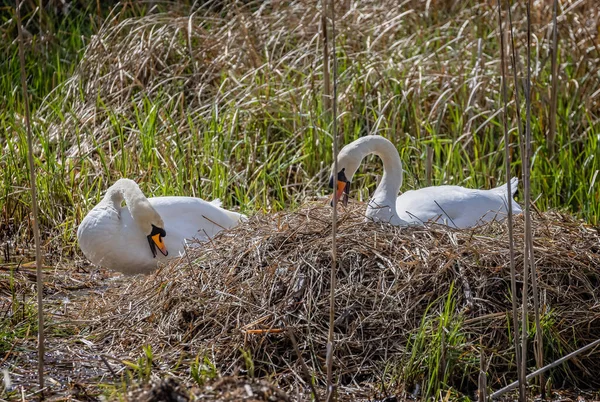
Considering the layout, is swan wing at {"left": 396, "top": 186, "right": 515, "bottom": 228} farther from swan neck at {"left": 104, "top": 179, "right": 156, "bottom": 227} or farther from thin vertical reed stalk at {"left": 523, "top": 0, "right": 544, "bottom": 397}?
thin vertical reed stalk at {"left": 523, "top": 0, "right": 544, "bottom": 397}

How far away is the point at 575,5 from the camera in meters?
7.59

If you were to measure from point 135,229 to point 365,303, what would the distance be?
1.90 meters

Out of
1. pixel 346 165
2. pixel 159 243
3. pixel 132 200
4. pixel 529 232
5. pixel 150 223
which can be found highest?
pixel 529 232

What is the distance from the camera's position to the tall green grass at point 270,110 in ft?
21.1

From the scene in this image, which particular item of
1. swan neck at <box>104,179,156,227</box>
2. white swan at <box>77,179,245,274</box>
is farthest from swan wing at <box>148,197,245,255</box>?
swan neck at <box>104,179,156,227</box>

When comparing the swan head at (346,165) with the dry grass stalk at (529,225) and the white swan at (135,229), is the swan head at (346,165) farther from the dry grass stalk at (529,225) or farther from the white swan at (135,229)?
the dry grass stalk at (529,225)

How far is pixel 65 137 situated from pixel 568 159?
12.2ft

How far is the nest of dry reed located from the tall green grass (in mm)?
1729

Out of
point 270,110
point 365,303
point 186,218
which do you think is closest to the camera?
point 365,303

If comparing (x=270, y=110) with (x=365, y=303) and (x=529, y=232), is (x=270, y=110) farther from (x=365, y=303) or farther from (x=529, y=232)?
(x=529, y=232)

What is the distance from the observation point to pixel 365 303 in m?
4.00

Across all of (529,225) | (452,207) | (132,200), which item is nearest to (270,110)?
(132,200)

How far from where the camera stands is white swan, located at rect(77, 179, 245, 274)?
5293mm

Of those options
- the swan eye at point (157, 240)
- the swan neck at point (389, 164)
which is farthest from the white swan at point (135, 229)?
the swan neck at point (389, 164)
